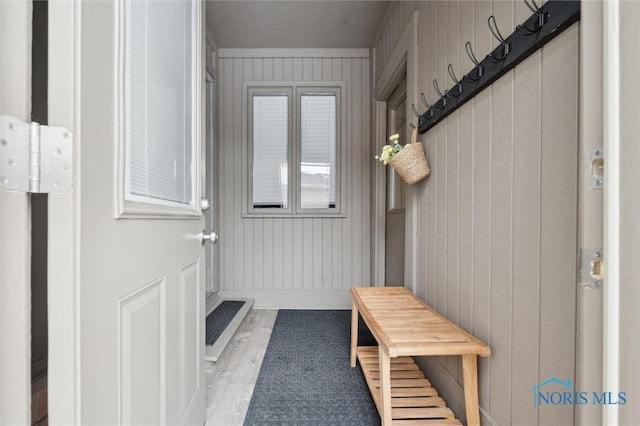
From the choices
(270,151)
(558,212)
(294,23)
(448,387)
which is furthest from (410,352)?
(294,23)

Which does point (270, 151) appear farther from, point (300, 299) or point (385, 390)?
point (385, 390)

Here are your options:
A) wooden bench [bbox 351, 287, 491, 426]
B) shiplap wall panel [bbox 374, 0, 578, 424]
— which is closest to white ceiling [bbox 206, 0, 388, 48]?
shiplap wall panel [bbox 374, 0, 578, 424]

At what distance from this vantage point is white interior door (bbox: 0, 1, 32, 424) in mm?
474

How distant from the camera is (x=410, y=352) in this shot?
106cm

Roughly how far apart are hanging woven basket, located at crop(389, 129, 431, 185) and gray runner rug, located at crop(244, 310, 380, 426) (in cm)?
113

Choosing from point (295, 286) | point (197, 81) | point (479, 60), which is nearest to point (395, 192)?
point (295, 286)

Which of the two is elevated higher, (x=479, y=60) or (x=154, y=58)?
(x=479, y=60)

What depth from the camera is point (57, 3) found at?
0.53 meters

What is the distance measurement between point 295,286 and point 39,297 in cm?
235

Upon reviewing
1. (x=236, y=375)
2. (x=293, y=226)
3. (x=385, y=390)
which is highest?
(x=293, y=226)

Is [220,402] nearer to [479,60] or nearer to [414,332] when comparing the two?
[414,332]

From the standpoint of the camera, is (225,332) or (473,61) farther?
(225,332)

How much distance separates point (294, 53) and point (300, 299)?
8.00 ft

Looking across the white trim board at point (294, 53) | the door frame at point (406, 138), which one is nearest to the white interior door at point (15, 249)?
the door frame at point (406, 138)
